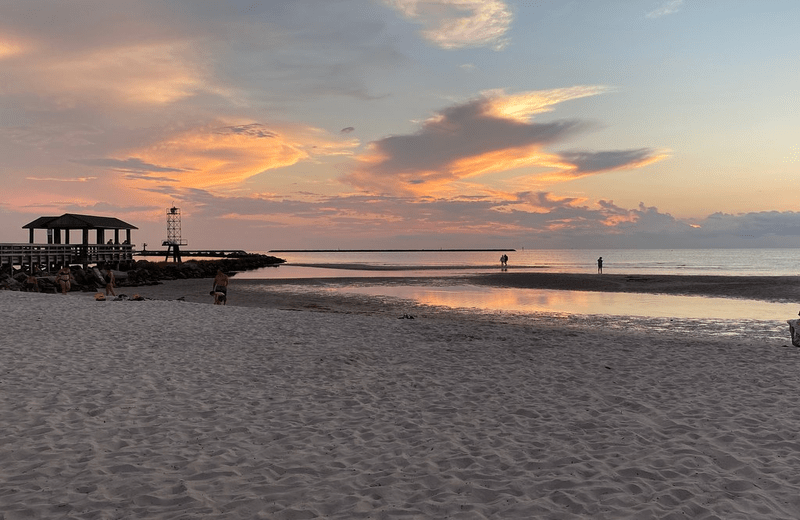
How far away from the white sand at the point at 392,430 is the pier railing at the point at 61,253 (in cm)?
4083

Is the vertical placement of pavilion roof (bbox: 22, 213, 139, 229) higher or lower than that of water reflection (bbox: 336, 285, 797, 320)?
higher

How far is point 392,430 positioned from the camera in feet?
23.6

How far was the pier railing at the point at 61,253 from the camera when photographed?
46.6m

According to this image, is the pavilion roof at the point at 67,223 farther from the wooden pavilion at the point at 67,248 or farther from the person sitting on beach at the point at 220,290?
the person sitting on beach at the point at 220,290

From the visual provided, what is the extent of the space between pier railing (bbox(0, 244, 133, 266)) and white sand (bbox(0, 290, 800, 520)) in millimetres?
40833

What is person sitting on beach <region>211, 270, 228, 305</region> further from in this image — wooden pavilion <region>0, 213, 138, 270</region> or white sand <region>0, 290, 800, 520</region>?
wooden pavilion <region>0, 213, 138, 270</region>

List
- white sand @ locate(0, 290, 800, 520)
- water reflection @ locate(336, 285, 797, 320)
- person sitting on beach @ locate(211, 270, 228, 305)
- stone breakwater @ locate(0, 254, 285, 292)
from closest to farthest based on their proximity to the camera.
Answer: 1. white sand @ locate(0, 290, 800, 520)
2. person sitting on beach @ locate(211, 270, 228, 305)
3. water reflection @ locate(336, 285, 797, 320)
4. stone breakwater @ locate(0, 254, 285, 292)

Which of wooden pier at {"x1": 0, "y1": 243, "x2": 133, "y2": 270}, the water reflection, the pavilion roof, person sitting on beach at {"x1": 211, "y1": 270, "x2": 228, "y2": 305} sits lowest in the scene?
the water reflection

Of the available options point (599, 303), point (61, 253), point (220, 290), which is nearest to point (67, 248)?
point (61, 253)

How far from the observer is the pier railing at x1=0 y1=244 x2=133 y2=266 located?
153 feet

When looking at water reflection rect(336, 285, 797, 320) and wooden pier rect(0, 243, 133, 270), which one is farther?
wooden pier rect(0, 243, 133, 270)

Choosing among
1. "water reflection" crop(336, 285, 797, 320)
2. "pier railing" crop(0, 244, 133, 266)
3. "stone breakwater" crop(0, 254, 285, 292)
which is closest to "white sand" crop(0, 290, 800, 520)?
"water reflection" crop(336, 285, 797, 320)

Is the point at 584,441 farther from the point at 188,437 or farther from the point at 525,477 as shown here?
the point at 188,437

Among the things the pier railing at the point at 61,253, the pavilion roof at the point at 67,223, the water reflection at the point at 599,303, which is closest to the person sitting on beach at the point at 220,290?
the water reflection at the point at 599,303
